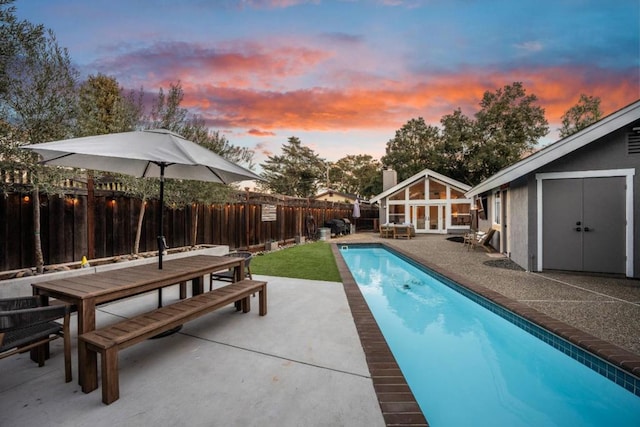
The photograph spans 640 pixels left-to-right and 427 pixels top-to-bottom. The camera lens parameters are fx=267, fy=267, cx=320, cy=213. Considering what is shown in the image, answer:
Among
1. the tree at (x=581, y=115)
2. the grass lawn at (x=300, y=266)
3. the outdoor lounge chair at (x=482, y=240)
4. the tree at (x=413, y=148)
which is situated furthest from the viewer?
the tree at (x=413, y=148)

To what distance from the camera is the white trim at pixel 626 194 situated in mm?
5682

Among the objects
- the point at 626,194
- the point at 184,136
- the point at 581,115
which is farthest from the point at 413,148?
the point at 184,136

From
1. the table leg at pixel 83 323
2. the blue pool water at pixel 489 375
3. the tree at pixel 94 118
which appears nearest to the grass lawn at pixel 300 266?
the blue pool water at pixel 489 375

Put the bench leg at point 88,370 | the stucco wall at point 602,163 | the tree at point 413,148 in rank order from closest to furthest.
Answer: the bench leg at point 88,370 < the stucco wall at point 602,163 < the tree at point 413,148

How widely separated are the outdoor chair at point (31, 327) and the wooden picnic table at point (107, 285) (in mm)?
124

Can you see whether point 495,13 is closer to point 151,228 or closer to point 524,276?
point 524,276

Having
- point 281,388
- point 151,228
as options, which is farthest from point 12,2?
point 281,388

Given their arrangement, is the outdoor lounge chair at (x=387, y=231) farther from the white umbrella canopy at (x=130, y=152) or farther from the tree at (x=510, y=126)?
the white umbrella canopy at (x=130, y=152)

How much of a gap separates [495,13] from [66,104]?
37.8ft

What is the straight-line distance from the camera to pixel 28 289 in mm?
3943

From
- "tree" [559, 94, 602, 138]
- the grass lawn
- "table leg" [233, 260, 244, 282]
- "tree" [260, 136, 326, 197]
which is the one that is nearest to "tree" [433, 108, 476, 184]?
"tree" [559, 94, 602, 138]

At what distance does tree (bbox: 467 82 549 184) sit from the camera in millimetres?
21078

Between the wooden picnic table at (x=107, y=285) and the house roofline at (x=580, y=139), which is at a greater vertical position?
the house roofline at (x=580, y=139)

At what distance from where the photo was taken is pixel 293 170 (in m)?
32.7
